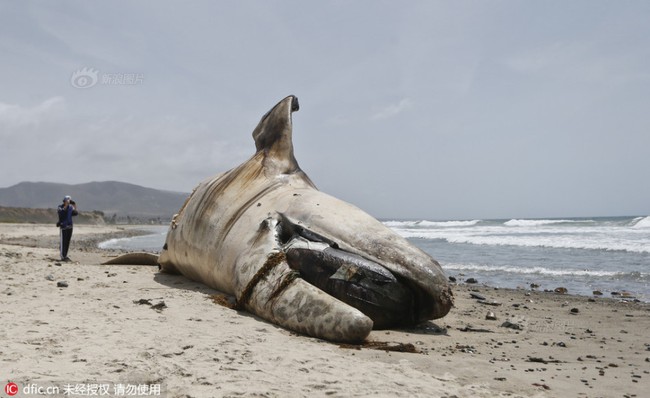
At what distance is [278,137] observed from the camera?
24.5 feet

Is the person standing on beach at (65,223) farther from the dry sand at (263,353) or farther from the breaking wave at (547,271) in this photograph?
the breaking wave at (547,271)

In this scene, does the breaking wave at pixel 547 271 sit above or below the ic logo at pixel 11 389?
above

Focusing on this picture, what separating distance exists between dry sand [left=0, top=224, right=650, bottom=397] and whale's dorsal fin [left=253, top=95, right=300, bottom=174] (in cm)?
199

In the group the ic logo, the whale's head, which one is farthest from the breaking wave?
the ic logo

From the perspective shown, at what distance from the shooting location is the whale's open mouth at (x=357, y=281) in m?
5.00

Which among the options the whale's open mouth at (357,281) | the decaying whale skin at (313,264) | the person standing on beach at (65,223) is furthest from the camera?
the person standing on beach at (65,223)

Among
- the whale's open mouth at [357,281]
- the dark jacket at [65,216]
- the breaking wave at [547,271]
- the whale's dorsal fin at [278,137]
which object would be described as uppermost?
the whale's dorsal fin at [278,137]

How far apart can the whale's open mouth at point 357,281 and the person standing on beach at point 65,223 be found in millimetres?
6893

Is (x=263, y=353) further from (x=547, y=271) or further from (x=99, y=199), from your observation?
(x=99, y=199)

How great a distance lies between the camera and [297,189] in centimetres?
662

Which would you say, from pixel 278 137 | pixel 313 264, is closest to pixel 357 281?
pixel 313 264

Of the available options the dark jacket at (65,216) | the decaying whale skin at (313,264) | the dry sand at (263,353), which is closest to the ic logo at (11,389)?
the dry sand at (263,353)

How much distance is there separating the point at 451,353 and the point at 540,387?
0.96 metres

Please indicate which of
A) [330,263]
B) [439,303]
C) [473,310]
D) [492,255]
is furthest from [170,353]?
[492,255]
